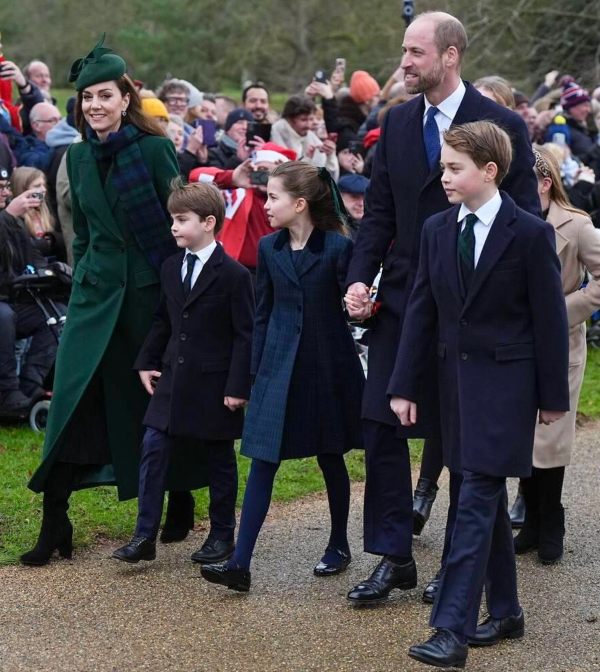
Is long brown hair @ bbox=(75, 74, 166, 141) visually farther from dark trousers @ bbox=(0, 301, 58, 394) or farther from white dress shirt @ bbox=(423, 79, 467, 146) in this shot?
dark trousers @ bbox=(0, 301, 58, 394)

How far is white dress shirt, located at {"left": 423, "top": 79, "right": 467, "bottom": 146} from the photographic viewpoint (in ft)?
16.5

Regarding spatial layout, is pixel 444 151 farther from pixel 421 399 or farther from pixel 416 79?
pixel 421 399

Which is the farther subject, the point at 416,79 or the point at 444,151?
the point at 416,79

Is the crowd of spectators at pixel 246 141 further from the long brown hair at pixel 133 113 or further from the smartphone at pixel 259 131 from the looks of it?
the long brown hair at pixel 133 113

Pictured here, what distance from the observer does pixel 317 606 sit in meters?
5.10

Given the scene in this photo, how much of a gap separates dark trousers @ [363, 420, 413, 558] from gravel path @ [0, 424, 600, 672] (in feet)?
0.78

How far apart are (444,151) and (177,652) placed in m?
1.96

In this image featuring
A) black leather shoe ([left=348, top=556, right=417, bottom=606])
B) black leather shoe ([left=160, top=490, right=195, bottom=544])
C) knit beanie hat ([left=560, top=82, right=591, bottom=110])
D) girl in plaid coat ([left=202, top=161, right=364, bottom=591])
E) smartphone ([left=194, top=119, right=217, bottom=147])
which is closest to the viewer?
black leather shoe ([left=348, top=556, right=417, bottom=606])

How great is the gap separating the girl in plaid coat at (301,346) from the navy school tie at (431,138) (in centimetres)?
58

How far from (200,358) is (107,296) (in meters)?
0.52

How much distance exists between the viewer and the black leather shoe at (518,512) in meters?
6.23

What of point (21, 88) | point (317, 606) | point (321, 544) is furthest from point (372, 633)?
point (21, 88)

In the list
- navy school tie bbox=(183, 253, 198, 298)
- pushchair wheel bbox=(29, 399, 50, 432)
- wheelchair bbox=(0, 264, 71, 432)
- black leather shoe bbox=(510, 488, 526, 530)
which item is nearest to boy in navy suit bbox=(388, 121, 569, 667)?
navy school tie bbox=(183, 253, 198, 298)

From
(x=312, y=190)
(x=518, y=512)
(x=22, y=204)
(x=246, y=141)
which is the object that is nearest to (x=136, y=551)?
(x=312, y=190)
